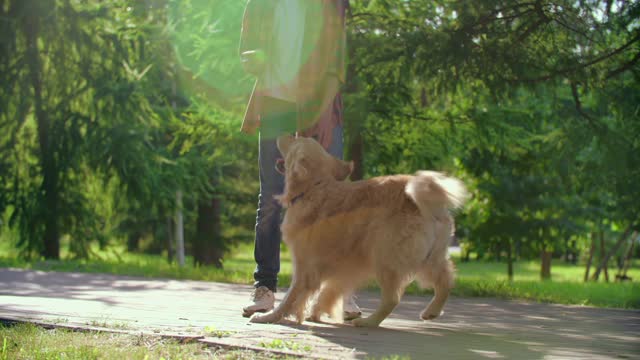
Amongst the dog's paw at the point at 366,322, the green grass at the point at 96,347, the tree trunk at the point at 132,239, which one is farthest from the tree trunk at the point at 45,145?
the dog's paw at the point at 366,322

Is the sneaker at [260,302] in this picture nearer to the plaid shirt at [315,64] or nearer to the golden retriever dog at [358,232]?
the golden retriever dog at [358,232]

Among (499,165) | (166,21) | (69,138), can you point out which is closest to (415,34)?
(166,21)

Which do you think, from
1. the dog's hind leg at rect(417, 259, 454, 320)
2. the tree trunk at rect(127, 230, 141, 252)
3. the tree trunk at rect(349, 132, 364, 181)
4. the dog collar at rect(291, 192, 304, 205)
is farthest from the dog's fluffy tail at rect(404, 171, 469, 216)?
the tree trunk at rect(127, 230, 141, 252)

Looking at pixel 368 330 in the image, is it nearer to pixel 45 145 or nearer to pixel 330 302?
pixel 330 302

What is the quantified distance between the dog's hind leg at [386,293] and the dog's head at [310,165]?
0.67 meters

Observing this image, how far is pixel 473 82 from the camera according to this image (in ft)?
27.4

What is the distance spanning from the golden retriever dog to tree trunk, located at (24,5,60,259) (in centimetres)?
1085

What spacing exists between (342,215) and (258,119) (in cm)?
119

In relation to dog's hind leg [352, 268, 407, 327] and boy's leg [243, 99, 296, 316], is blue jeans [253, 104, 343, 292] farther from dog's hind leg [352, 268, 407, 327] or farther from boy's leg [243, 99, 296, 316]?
dog's hind leg [352, 268, 407, 327]

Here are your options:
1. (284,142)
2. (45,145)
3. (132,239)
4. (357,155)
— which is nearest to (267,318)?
(284,142)

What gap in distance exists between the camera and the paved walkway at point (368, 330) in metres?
3.50

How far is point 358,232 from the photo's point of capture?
14.1 ft

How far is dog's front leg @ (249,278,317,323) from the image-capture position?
4473mm

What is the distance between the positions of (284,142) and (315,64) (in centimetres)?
61
